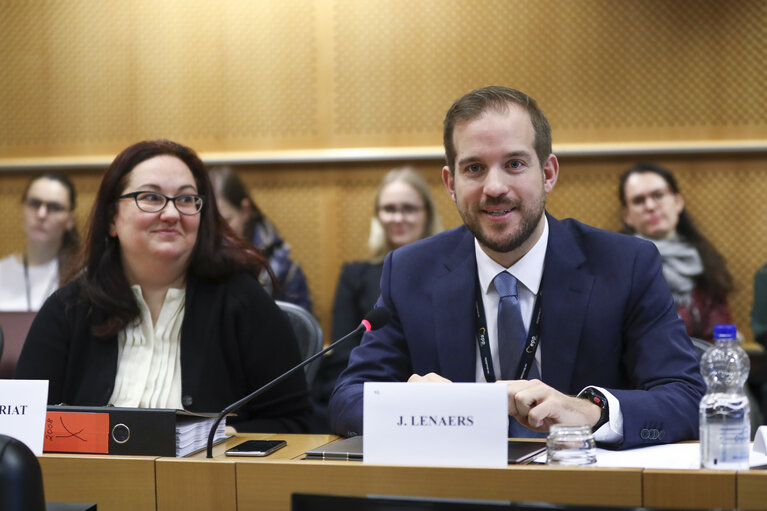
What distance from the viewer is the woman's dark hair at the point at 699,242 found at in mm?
4320

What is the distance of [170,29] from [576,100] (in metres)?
2.40

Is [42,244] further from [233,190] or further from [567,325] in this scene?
[567,325]

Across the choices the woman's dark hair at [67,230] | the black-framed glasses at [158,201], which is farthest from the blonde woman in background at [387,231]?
the black-framed glasses at [158,201]

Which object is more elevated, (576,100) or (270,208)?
(576,100)

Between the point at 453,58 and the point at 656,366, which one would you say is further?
the point at 453,58

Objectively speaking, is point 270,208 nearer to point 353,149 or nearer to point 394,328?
point 353,149

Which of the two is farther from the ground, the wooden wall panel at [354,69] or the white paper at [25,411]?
the wooden wall panel at [354,69]

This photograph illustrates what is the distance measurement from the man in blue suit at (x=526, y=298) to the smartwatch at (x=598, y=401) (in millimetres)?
223

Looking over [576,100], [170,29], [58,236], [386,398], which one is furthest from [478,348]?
[170,29]

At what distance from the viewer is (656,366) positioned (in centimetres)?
204

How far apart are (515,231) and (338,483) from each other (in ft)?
2.93

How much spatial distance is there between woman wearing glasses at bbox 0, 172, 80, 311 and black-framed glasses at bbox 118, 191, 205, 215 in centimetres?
215

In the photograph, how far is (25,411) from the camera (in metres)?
1.66

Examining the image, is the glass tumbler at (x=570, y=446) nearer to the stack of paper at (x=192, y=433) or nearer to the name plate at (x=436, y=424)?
the name plate at (x=436, y=424)
